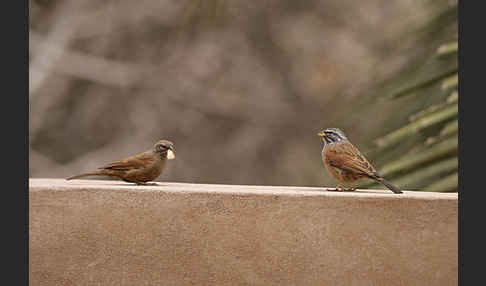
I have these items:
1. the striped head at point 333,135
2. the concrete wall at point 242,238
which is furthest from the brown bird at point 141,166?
the striped head at point 333,135

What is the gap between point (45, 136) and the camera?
12.7 ft

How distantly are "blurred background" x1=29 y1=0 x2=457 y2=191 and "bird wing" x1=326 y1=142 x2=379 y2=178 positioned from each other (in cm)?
179

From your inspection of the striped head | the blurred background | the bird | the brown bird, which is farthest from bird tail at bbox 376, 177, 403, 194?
the blurred background

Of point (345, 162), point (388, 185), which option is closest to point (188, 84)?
point (345, 162)

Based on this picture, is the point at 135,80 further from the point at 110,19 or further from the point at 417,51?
the point at 417,51

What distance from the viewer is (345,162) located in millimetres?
1788

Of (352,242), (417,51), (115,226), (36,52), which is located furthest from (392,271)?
(36,52)

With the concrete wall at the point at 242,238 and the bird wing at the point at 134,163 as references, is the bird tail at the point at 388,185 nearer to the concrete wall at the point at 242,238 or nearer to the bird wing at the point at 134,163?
the concrete wall at the point at 242,238

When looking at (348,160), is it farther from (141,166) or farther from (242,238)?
(141,166)

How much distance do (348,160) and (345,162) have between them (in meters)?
0.01

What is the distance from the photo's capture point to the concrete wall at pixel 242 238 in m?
1.69

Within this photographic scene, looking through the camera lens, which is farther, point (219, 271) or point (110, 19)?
point (110, 19)

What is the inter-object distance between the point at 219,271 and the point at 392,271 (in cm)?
51

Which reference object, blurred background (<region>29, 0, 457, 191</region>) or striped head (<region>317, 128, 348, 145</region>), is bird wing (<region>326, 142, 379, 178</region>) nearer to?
striped head (<region>317, 128, 348, 145</region>)
